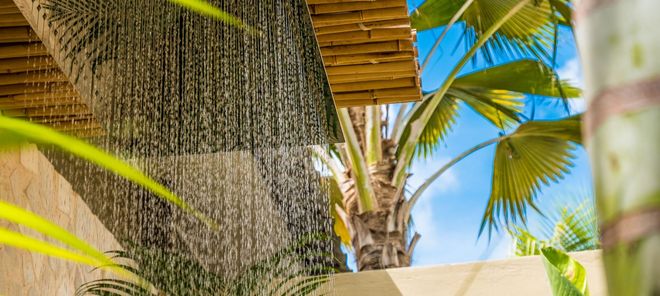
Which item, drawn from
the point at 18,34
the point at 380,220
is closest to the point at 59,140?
the point at 18,34

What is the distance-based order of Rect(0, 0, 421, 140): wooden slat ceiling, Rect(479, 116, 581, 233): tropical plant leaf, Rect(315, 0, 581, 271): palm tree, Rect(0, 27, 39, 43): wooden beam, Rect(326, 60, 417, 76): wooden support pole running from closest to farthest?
Rect(0, 27, 39, 43): wooden beam < Rect(0, 0, 421, 140): wooden slat ceiling < Rect(326, 60, 417, 76): wooden support pole < Rect(315, 0, 581, 271): palm tree < Rect(479, 116, 581, 233): tropical plant leaf

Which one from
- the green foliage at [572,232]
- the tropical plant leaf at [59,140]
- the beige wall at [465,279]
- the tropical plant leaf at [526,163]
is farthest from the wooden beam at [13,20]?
the green foliage at [572,232]

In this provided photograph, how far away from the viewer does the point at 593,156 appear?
35cm

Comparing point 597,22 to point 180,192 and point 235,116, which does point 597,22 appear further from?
point 180,192

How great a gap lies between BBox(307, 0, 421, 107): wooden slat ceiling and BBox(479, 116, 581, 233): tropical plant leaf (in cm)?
311

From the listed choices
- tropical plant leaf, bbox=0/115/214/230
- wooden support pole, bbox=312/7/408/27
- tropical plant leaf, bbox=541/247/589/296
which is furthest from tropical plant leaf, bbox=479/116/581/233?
tropical plant leaf, bbox=0/115/214/230

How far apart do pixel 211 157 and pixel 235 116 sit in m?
0.57

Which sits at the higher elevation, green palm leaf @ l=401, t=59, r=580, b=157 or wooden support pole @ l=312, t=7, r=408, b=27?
green palm leaf @ l=401, t=59, r=580, b=157

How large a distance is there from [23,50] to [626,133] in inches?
180

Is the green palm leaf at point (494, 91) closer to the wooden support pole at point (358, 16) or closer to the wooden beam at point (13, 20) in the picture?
the wooden support pole at point (358, 16)

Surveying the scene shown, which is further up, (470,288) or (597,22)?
(597,22)

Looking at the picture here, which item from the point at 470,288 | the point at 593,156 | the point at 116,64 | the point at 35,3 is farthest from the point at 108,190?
the point at 593,156

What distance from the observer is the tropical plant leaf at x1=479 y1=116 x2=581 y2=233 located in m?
8.36

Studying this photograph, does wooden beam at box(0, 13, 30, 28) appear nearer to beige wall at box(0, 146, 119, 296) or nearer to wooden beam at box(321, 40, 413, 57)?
beige wall at box(0, 146, 119, 296)
